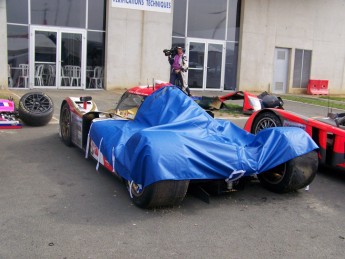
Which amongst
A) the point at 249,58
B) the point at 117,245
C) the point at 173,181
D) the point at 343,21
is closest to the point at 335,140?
the point at 173,181

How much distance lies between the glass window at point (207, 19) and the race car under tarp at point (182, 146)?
16033 mm

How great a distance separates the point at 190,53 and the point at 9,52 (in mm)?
8433

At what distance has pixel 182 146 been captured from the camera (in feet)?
15.8

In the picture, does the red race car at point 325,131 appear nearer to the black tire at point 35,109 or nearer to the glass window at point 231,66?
the black tire at point 35,109

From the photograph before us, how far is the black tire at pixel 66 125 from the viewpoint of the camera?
7712mm

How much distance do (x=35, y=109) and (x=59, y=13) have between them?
32.6 feet

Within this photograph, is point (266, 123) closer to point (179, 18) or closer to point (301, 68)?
point (179, 18)

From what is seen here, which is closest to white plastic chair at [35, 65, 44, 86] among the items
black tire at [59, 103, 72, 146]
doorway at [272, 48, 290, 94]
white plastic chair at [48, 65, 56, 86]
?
white plastic chair at [48, 65, 56, 86]

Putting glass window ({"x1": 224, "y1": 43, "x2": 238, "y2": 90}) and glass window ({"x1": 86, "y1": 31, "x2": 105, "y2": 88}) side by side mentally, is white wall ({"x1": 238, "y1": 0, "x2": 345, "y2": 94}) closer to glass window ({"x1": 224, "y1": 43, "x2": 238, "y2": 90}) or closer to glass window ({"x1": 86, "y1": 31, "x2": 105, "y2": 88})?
glass window ({"x1": 224, "y1": 43, "x2": 238, "y2": 90})

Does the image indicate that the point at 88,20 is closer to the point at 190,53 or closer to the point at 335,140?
the point at 190,53

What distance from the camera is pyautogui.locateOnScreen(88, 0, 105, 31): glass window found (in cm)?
1912

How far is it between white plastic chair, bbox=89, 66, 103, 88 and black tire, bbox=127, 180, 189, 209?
1521cm

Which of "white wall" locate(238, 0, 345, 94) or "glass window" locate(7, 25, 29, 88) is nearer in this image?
"glass window" locate(7, 25, 29, 88)

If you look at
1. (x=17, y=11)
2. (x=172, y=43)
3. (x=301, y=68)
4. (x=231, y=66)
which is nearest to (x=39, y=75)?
(x=17, y=11)
